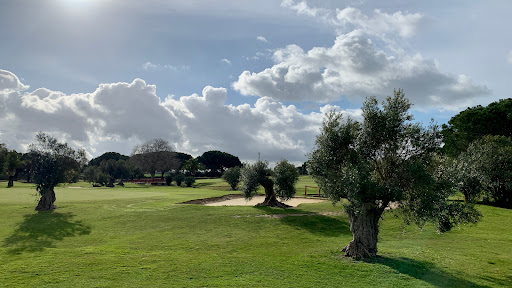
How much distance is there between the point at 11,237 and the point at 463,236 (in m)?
38.5

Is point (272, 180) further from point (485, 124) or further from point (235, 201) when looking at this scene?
point (485, 124)

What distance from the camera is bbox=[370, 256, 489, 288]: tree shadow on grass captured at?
634 inches

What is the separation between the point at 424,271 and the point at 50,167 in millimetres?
43390

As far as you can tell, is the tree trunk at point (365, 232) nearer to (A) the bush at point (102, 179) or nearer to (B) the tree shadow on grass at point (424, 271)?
→ (B) the tree shadow on grass at point (424, 271)

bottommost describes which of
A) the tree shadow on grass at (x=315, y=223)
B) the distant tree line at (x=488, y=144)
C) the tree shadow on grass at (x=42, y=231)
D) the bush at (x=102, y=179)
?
the tree shadow on grass at (x=42, y=231)

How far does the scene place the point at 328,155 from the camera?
818 inches

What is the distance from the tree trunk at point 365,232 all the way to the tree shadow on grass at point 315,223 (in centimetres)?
872

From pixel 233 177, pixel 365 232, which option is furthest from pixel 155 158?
pixel 365 232

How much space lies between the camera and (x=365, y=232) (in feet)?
67.3

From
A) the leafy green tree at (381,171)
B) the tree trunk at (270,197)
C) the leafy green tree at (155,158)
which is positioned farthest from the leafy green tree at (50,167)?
the leafy green tree at (155,158)

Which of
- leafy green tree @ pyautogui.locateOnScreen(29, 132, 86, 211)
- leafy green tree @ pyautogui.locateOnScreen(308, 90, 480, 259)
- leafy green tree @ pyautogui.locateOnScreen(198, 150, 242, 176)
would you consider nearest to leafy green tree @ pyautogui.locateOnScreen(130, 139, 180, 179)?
leafy green tree @ pyautogui.locateOnScreen(198, 150, 242, 176)

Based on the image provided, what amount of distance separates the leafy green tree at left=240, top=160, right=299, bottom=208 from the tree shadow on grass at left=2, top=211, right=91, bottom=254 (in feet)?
71.4

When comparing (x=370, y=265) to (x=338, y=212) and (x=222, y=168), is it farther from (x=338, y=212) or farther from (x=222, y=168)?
(x=222, y=168)

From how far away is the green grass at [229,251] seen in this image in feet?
51.7
